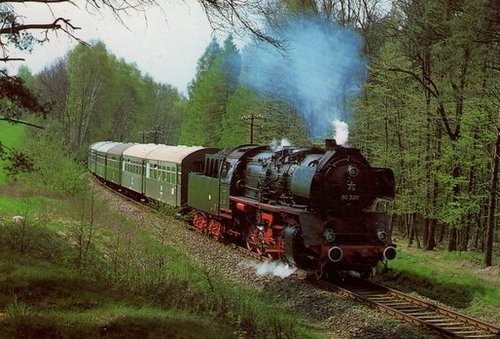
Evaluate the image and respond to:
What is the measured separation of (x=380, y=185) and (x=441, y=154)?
729cm

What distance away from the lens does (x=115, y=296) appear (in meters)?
8.25

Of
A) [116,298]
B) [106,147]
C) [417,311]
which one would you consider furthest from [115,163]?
[116,298]

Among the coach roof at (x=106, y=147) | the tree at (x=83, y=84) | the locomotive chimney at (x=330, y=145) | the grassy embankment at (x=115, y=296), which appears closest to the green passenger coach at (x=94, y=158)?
the coach roof at (x=106, y=147)

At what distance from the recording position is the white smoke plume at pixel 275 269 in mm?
13531

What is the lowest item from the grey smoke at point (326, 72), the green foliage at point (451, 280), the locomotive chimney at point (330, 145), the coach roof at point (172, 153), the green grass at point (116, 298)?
the green foliage at point (451, 280)

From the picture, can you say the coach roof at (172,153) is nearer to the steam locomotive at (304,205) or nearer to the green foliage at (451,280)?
the steam locomotive at (304,205)

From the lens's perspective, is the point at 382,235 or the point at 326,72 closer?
the point at 382,235

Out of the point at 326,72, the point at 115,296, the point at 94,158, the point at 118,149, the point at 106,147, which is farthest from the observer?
the point at 94,158

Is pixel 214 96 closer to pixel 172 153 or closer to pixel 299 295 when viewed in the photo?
pixel 172 153

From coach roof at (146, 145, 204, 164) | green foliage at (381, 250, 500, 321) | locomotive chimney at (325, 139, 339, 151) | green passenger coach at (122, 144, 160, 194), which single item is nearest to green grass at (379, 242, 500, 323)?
green foliage at (381, 250, 500, 321)

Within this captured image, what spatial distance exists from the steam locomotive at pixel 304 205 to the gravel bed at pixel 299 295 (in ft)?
1.92

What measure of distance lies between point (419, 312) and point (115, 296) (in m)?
5.74

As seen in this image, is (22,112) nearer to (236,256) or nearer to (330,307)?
(330,307)

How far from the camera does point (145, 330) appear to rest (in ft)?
21.9
